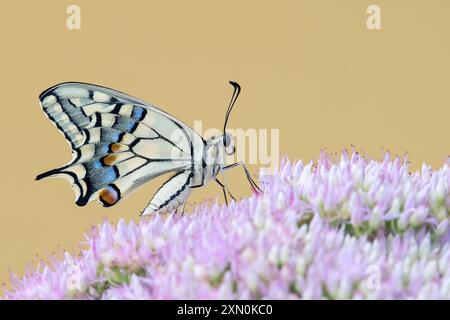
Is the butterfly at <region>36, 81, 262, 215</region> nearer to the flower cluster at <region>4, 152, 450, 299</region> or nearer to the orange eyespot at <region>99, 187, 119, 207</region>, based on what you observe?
the orange eyespot at <region>99, 187, 119, 207</region>

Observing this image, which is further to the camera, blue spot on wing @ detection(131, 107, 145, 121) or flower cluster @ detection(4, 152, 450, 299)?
blue spot on wing @ detection(131, 107, 145, 121)

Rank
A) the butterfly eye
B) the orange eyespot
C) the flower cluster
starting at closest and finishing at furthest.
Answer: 1. the flower cluster
2. the orange eyespot
3. the butterfly eye

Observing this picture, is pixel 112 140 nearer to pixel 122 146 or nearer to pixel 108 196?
pixel 122 146

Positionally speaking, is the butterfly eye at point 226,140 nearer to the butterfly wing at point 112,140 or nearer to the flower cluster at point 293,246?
the butterfly wing at point 112,140

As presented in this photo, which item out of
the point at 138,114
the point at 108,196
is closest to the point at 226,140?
the point at 138,114

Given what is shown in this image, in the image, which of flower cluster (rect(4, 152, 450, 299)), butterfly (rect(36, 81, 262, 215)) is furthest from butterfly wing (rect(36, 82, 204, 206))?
flower cluster (rect(4, 152, 450, 299))

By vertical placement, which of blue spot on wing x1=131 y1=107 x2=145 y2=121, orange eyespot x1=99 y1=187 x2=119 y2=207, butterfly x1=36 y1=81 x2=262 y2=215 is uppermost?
blue spot on wing x1=131 y1=107 x2=145 y2=121

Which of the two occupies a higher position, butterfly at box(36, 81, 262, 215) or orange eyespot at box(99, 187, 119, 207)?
butterfly at box(36, 81, 262, 215)
